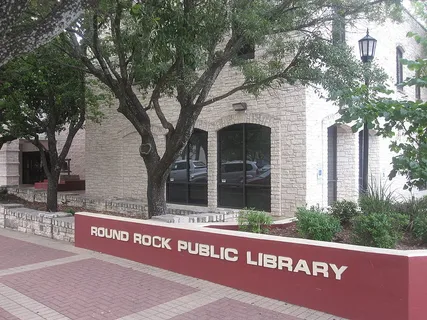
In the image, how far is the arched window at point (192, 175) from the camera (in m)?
13.0

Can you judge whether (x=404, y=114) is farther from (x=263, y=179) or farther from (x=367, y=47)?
(x=263, y=179)

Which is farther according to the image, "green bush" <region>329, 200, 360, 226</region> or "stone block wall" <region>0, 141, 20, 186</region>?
"stone block wall" <region>0, 141, 20, 186</region>

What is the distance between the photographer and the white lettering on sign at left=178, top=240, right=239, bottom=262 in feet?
19.7

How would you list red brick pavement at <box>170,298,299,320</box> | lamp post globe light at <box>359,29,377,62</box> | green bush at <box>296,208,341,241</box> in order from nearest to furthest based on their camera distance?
red brick pavement at <box>170,298,299,320</box> < green bush at <box>296,208,341,241</box> < lamp post globe light at <box>359,29,377,62</box>

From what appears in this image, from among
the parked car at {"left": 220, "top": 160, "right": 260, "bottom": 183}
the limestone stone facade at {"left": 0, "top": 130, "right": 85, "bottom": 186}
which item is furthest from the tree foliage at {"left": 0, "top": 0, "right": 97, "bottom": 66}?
the limestone stone facade at {"left": 0, "top": 130, "right": 85, "bottom": 186}

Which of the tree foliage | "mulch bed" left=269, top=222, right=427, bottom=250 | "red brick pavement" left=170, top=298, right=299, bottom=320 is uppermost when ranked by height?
the tree foliage

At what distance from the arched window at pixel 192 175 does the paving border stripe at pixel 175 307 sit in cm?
733

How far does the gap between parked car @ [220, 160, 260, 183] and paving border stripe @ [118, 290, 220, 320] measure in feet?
20.4

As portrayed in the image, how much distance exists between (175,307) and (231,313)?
72 centimetres

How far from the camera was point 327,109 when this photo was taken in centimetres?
1122

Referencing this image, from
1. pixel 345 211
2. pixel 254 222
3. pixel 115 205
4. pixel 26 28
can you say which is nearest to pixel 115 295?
pixel 254 222

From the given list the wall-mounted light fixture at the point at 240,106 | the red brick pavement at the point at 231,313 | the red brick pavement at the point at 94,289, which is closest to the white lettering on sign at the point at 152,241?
the red brick pavement at the point at 94,289

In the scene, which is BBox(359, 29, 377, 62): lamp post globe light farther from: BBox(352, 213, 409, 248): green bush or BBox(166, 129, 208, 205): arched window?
BBox(166, 129, 208, 205): arched window

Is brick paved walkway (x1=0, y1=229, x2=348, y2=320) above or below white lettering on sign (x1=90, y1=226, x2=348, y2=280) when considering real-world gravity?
below
